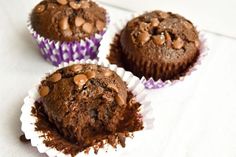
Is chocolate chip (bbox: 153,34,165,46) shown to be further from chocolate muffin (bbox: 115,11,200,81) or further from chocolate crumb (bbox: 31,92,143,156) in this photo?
chocolate crumb (bbox: 31,92,143,156)

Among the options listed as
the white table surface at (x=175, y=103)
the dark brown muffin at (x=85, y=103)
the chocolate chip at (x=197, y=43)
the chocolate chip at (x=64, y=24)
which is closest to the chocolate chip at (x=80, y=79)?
the dark brown muffin at (x=85, y=103)

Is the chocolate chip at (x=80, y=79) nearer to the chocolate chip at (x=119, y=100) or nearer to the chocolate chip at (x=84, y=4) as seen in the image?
the chocolate chip at (x=119, y=100)

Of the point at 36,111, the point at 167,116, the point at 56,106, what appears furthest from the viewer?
the point at 167,116

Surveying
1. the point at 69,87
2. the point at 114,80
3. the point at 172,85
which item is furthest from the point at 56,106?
the point at 172,85

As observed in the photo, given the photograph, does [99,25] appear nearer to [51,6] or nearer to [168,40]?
[51,6]

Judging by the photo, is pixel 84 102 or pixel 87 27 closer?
pixel 84 102

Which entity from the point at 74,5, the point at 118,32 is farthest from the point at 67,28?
the point at 118,32

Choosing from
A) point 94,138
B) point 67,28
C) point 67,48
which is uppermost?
point 67,28

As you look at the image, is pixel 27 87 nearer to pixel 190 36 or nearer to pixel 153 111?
pixel 153 111
